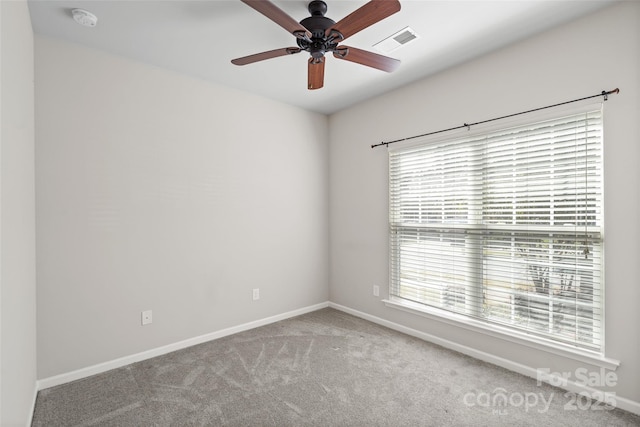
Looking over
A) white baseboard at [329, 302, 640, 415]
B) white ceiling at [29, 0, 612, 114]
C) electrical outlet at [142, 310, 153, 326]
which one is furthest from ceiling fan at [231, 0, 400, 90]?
white baseboard at [329, 302, 640, 415]

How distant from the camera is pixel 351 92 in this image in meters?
3.49

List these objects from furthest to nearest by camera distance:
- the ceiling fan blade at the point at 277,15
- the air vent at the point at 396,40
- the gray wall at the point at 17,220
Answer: the air vent at the point at 396,40 → the ceiling fan blade at the point at 277,15 → the gray wall at the point at 17,220

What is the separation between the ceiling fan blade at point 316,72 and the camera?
2211 millimetres

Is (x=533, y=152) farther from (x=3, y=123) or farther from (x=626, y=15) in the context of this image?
(x=3, y=123)

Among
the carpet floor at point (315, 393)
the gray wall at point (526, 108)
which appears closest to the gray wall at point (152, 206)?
the carpet floor at point (315, 393)

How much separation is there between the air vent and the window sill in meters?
2.42

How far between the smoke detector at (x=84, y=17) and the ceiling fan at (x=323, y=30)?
1021 mm

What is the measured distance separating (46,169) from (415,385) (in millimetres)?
3169

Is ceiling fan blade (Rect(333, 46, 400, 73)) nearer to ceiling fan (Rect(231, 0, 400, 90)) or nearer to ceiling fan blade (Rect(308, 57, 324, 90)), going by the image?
ceiling fan (Rect(231, 0, 400, 90))

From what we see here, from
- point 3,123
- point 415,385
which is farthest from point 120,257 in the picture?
point 415,385

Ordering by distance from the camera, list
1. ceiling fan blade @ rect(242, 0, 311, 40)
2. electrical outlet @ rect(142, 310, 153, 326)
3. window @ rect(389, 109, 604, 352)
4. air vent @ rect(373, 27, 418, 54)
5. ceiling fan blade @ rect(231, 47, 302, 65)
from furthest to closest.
→ electrical outlet @ rect(142, 310, 153, 326) < air vent @ rect(373, 27, 418, 54) < window @ rect(389, 109, 604, 352) < ceiling fan blade @ rect(231, 47, 302, 65) < ceiling fan blade @ rect(242, 0, 311, 40)

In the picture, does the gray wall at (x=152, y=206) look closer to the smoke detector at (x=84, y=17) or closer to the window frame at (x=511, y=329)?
the smoke detector at (x=84, y=17)

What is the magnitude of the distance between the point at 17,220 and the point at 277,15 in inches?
67.7

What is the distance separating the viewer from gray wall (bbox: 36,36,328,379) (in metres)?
2.38
